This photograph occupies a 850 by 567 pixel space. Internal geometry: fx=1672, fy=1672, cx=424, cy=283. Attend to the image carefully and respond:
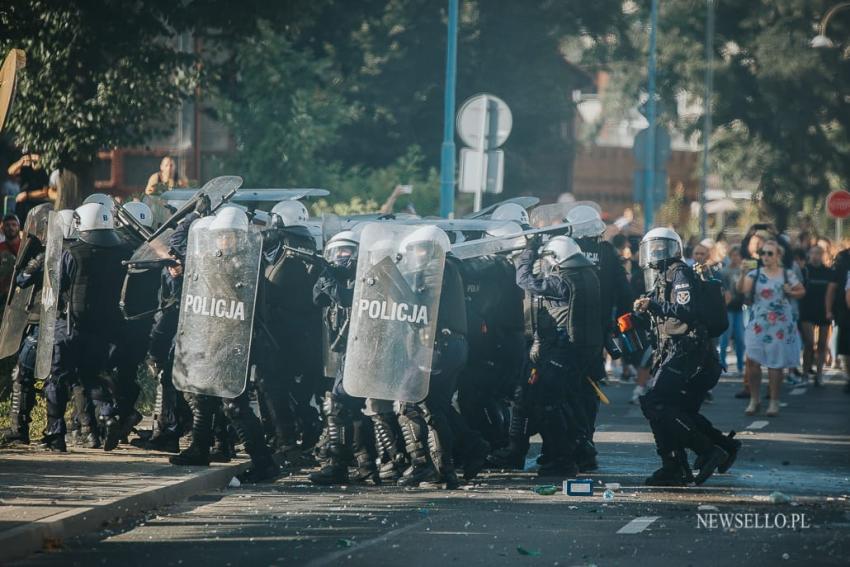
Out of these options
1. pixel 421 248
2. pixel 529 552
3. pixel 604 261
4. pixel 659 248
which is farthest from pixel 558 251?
pixel 529 552

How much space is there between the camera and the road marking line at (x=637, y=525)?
9328mm

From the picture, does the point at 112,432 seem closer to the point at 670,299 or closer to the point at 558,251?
the point at 558,251

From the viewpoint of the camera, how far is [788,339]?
16.9 metres

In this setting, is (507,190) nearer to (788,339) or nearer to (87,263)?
(788,339)

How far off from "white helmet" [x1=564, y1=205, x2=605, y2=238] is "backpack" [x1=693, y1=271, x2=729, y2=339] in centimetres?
188

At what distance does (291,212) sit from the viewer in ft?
44.5

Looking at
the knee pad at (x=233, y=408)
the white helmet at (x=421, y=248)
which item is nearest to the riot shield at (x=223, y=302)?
the knee pad at (x=233, y=408)

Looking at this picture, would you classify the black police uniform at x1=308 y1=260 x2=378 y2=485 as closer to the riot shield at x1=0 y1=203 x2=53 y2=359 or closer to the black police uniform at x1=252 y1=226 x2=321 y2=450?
the black police uniform at x1=252 y1=226 x2=321 y2=450

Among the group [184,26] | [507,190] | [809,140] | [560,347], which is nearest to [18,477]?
[560,347]

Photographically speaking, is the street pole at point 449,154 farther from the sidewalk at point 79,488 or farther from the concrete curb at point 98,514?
the concrete curb at point 98,514

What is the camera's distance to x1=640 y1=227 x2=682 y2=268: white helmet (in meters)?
11.8

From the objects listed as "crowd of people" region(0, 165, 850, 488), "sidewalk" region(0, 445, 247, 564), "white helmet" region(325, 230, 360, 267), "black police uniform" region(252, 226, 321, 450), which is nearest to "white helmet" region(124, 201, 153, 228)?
"crowd of people" region(0, 165, 850, 488)

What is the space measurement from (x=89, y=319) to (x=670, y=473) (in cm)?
438

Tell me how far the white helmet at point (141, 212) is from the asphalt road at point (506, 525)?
281 cm
